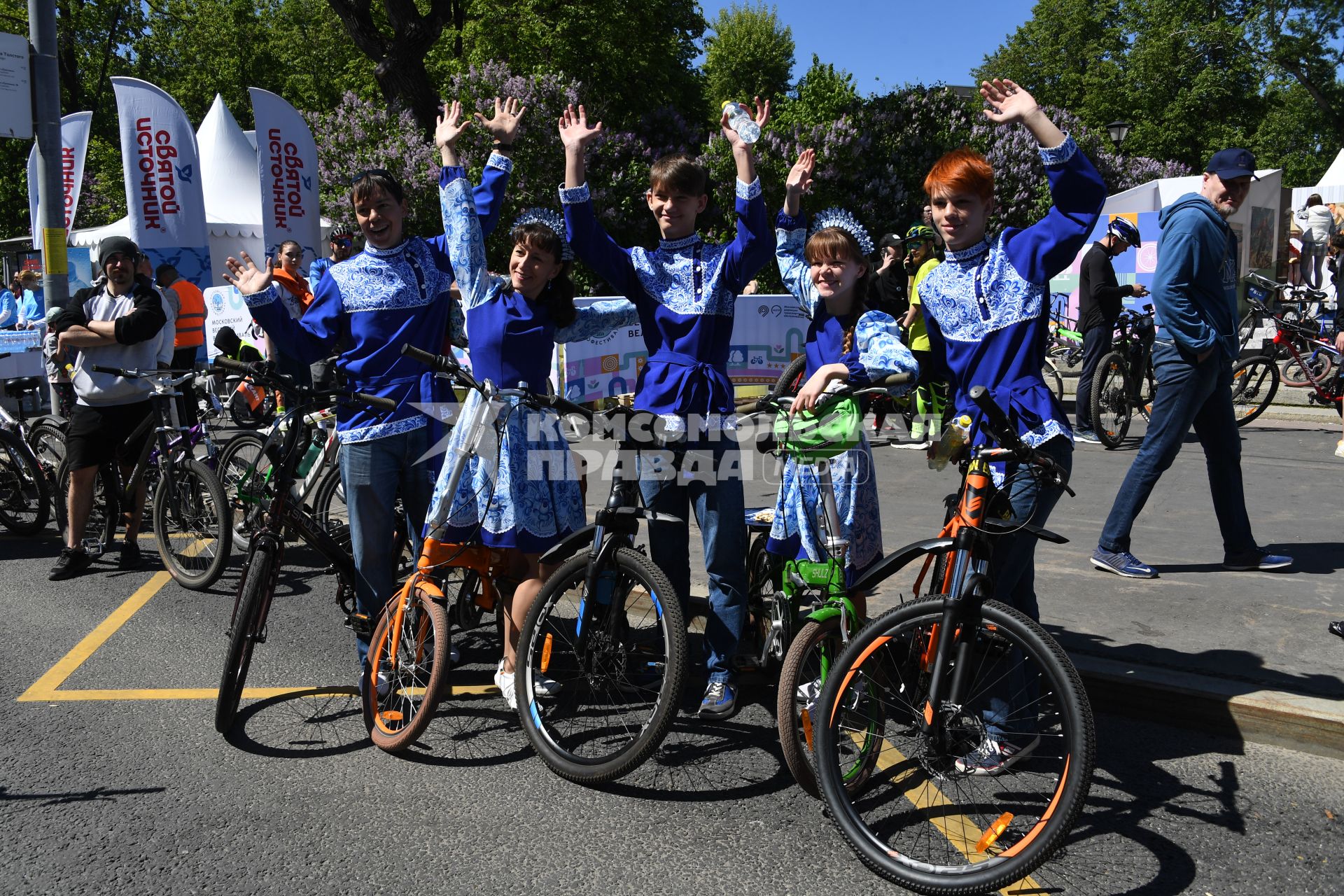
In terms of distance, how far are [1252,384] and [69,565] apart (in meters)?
10.6

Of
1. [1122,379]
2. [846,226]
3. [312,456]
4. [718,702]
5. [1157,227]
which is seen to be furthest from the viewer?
[1157,227]

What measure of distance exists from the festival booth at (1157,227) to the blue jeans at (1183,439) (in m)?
9.66

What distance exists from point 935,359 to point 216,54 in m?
41.6

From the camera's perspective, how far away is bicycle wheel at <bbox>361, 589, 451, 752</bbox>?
3652mm

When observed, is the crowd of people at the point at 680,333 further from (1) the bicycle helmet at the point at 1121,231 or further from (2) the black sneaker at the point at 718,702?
(1) the bicycle helmet at the point at 1121,231

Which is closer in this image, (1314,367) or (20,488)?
(20,488)

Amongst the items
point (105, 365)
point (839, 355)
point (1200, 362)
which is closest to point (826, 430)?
point (839, 355)

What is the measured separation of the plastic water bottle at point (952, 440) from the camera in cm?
318

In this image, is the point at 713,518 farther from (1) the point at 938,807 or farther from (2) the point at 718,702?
(1) the point at 938,807

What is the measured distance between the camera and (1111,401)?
30.7ft

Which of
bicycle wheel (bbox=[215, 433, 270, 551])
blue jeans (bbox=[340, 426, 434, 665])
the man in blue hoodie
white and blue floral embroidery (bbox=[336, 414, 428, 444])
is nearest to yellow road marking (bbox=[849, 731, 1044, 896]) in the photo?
blue jeans (bbox=[340, 426, 434, 665])

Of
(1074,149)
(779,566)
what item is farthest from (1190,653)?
(1074,149)

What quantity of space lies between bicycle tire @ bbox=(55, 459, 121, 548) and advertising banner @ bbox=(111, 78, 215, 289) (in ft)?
26.7

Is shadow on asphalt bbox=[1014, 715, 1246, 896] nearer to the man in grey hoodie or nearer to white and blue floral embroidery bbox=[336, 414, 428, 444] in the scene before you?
white and blue floral embroidery bbox=[336, 414, 428, 444]
